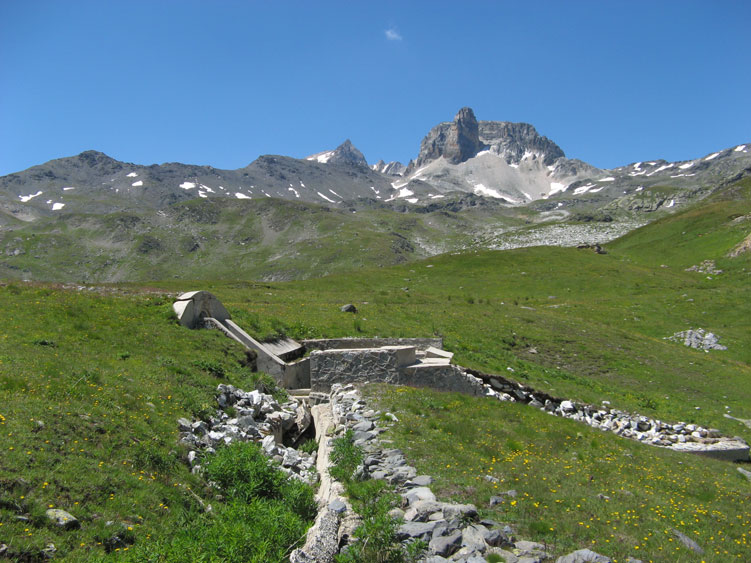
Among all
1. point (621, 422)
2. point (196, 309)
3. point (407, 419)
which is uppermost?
point (196, 309)

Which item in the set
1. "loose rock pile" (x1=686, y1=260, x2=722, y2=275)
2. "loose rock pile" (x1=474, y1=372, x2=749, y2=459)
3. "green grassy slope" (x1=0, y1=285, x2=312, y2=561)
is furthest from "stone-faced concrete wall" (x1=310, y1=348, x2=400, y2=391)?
"loose rock pile" (x1=686, y1=260, x2=722, y2=275)

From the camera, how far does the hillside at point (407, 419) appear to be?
9344mm

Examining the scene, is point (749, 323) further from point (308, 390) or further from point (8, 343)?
point (8, 343)

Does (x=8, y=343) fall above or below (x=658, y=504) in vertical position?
above

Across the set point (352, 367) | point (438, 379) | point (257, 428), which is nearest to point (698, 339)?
point (438, 379)

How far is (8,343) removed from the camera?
16.2 metres

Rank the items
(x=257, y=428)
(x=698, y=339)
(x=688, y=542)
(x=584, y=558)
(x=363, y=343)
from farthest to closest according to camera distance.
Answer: (x=698, y=339)
(x=363, y=343)
(x=257, y=428)
(x=688, y=542)
(x=584, y=558)

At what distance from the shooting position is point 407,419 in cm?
1627

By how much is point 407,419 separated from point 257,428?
17.4 ft

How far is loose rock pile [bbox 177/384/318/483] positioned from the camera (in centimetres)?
1405

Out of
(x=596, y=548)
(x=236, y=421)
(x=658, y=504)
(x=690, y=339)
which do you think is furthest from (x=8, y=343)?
(x=690, y=339)

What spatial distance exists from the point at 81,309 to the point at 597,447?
909 inches

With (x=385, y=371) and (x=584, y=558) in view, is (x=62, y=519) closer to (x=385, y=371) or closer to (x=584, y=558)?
(x=584, y=558)

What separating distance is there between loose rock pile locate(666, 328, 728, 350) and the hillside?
1.62 m
